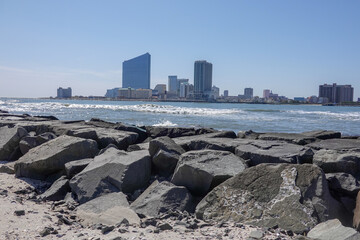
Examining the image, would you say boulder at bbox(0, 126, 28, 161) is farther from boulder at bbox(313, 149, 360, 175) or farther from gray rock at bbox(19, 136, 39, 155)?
boulder at bbox(313, 149, 360, 175)

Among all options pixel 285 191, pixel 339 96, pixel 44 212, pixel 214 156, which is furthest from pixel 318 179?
pixel 339 96

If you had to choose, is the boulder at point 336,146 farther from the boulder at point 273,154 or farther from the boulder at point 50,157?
the boulder at point 50,157

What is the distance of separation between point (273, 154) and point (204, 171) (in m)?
1.31

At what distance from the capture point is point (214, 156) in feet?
17.4

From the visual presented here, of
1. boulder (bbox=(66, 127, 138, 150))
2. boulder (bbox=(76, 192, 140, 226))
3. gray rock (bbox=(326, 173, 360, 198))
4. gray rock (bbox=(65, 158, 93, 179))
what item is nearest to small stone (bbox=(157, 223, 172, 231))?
boulder (bbox=(76, 192, 140, 226))

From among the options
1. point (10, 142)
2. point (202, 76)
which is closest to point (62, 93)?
point (202, 76)

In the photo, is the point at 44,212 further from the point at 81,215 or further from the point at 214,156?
the point at 214,156

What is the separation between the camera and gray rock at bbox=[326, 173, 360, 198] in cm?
451

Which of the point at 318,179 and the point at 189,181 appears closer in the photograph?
the point at 318,179

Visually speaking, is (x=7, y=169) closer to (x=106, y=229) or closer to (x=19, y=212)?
(x=19, y=212)

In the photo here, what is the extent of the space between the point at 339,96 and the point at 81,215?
5350 inches

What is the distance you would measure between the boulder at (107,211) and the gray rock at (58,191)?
0.84m

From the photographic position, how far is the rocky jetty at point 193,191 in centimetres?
384

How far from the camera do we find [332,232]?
3348mm
